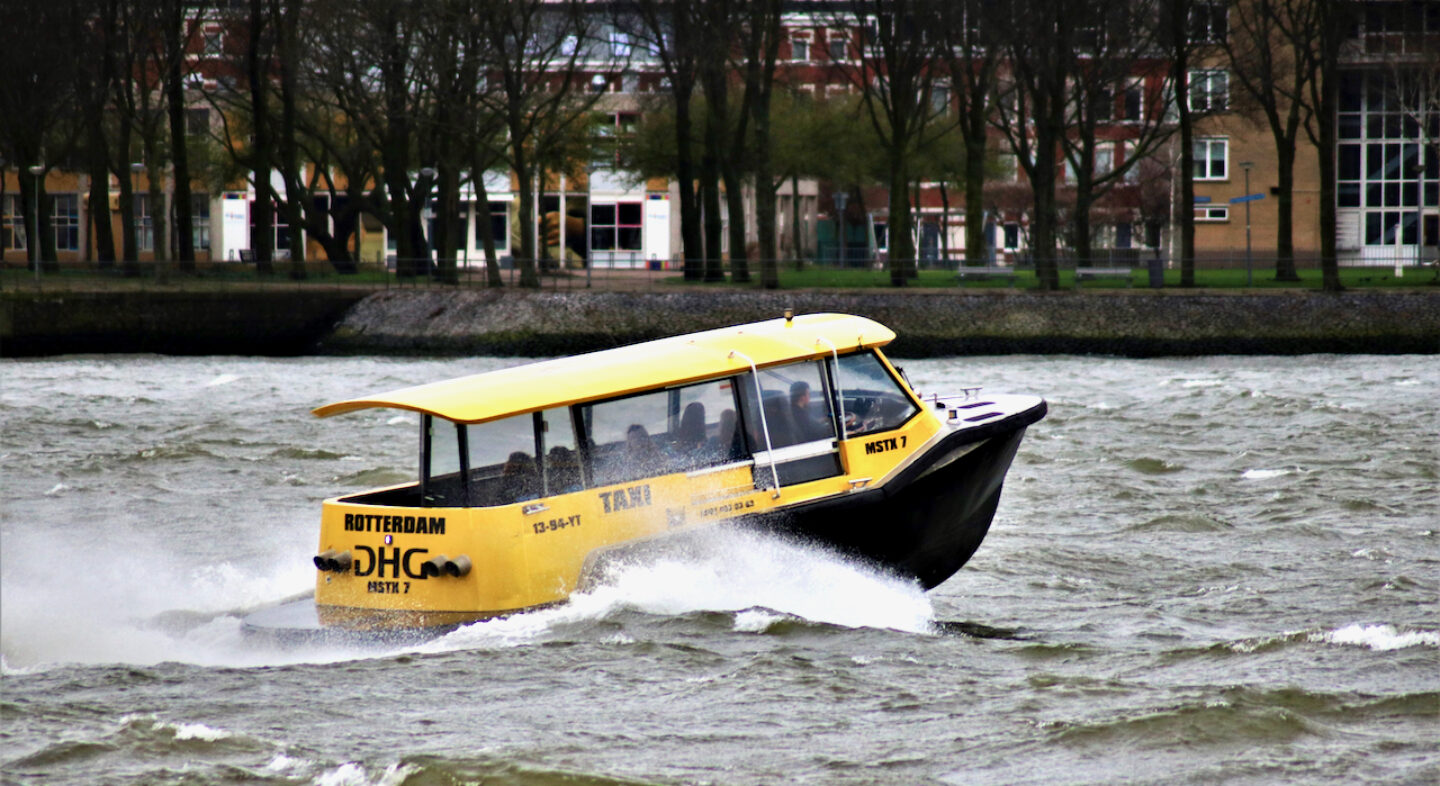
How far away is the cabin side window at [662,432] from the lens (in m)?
11.6

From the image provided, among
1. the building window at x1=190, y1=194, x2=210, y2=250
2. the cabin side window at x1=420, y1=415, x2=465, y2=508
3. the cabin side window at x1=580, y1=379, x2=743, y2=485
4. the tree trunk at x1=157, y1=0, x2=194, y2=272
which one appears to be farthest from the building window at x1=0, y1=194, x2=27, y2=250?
the cabin side window at x1=580, y1=379, x2=743, y2=485

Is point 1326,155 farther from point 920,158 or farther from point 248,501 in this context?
point 248,501

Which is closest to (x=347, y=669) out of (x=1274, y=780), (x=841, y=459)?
(x=841, y=459)

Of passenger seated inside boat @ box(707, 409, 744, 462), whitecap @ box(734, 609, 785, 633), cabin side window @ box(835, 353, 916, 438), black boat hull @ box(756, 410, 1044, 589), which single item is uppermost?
cabin side window @ box(835, 353, 916, 438)

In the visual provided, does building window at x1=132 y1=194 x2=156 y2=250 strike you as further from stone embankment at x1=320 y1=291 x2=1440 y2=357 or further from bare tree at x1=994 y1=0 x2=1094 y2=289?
bare tree at x1=994 y1=0 x2=1094 y2=289

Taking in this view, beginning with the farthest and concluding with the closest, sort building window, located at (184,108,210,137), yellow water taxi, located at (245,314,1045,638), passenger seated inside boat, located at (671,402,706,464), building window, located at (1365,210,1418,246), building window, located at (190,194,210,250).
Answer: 1. building window, located at (190,194,210,250)
2. building window, located at (1365,210,1418,246)
3. building window, located at (184,108,210,137)
4. passenger seated inside boat, located at (671,402,706,464)
5. yellow water taxi, located at (245,314,1045,638)

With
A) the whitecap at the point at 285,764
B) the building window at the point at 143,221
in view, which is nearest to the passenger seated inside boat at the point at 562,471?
the whitecap at the point at 285,764

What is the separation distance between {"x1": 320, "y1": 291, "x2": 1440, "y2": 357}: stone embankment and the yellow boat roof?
2871 cm

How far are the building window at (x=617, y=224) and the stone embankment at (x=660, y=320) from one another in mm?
35703

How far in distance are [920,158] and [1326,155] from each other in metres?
17.3

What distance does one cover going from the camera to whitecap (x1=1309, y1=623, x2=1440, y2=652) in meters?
11.1

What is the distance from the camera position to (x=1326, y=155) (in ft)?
149

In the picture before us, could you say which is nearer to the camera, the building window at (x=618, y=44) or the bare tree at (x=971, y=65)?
the building window at (x=618, y=44)

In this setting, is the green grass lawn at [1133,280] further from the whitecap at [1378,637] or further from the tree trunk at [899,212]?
the whitecap at [1378,637]
